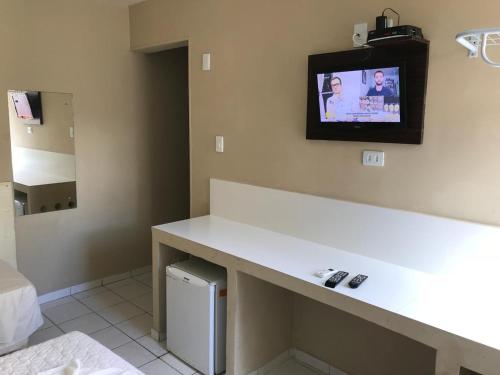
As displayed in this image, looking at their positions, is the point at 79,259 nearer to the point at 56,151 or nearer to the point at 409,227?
the point at 56,151

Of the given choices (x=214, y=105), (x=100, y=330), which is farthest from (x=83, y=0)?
(x=100, y=330)

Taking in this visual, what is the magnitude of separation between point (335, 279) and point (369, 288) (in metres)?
0.15

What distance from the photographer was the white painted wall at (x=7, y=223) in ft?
10.0

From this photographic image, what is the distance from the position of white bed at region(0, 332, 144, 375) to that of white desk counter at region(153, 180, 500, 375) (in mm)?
781

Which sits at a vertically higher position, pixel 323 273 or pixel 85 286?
pixel 323 273

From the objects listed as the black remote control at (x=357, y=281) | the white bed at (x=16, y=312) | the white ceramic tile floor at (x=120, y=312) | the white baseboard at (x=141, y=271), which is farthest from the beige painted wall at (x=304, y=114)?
the white bed at (x=16, y=312)

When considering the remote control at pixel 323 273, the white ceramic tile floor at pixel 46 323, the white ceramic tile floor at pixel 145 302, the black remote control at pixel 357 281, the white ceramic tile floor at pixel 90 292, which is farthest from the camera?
the white ceramic tile floor at pixel 90 292

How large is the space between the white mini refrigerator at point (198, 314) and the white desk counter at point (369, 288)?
A: 0.41ft

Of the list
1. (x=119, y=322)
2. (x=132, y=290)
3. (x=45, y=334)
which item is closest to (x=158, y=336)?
(x=119, y=322)

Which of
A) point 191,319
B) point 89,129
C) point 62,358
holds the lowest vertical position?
point 191,319

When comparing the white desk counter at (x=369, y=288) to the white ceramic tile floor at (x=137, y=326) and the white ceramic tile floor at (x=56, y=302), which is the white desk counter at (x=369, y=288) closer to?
the white ceramic tile floor at (x=137, y=326)

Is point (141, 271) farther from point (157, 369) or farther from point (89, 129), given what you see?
point (157, 369)

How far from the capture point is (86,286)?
12.0 ft

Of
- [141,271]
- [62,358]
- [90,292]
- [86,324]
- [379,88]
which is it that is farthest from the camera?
[141,271]
